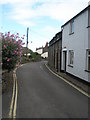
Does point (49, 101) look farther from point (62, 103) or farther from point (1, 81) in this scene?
point (1, 81)

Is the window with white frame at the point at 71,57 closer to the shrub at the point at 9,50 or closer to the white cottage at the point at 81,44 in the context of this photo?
the white cottage at the point at 81,44

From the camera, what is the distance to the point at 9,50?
1142 centimetres

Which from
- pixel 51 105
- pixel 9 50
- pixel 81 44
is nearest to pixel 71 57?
pixel 81 44

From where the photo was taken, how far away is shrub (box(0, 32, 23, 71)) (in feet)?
36.9

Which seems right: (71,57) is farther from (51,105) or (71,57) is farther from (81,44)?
(51,105)

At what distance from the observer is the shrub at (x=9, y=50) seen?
36.9ft

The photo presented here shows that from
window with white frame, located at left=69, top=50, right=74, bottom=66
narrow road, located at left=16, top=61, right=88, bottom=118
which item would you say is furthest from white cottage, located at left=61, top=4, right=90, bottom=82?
narrow road, located at left=16, top=61, right=88, bottom=118

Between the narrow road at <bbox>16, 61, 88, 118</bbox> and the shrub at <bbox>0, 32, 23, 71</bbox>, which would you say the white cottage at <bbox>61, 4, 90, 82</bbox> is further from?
the shrub at <bbox>0, 32, 23, 71</bbox>

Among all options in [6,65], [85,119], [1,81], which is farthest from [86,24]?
[85,119]

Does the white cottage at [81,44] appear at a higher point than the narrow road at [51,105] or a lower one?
higher

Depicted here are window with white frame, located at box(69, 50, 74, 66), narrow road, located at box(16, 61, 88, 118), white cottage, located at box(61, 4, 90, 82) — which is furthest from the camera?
window with white frame, located at box(69, 50, 74, 66)

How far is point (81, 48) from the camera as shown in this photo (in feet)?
44.3

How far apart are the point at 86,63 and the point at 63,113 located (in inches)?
269

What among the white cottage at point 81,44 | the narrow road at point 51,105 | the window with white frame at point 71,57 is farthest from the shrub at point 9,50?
the window with white frame at point 71,57
